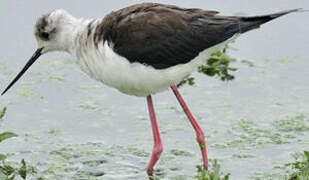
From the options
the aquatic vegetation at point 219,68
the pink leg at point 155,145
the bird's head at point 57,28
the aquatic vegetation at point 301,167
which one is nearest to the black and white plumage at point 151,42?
the bird's head at point 57,28

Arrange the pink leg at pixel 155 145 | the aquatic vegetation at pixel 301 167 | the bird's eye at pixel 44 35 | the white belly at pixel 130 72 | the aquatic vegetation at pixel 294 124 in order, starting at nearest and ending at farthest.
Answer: the aquatic vegetation at pixel 301 167, the white belly at pixel 130 72, the pink leg at pixel 155 145, the bird's eye at pixel 44 35, the aquatic vegetation at pixel 294 124

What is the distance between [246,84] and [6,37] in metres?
3.00

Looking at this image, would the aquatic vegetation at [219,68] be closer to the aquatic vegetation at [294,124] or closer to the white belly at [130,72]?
the aquatic vegetation at [294,124]

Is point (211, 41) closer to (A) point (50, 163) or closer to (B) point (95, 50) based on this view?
(B) point (95, 50)

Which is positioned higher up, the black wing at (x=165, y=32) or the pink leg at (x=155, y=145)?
the black wing at (x=165, y=32)

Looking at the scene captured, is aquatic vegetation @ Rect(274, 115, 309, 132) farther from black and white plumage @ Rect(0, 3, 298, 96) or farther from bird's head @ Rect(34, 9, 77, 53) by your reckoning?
bird's head @ Rect(34, 9, 77, 53)

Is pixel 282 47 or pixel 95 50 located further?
pixel 282 47

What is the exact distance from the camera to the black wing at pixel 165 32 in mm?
7652

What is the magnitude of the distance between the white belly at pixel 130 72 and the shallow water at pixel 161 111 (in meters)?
0.81

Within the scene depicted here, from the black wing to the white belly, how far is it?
0.17 feet

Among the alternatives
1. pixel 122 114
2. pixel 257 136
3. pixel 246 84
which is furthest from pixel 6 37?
pixel 257 136

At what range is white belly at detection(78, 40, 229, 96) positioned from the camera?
25.0 ft

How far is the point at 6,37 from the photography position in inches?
420

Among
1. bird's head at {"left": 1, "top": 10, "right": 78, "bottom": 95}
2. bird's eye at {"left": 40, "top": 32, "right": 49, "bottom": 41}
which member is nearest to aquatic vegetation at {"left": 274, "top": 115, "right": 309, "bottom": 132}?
bird's head at {"left": 1, "top": 10, "right": 78, "bottom": 95}
